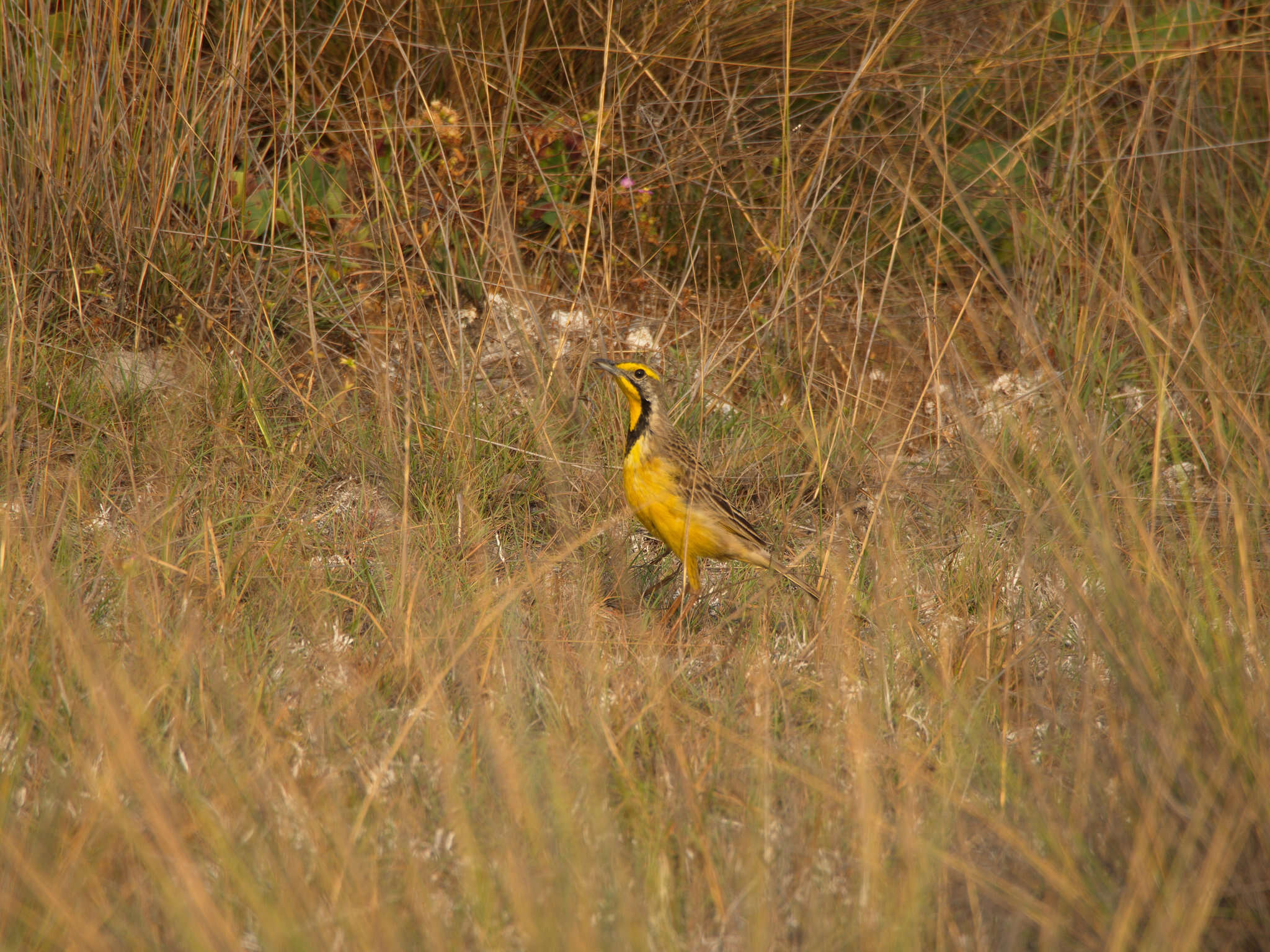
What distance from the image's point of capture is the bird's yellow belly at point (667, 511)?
152 inches

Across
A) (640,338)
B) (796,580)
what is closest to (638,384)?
(796,580)

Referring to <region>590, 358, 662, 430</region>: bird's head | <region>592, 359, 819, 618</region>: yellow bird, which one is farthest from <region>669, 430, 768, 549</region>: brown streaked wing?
<region>590, 358, 662, 430</region>: bird's head

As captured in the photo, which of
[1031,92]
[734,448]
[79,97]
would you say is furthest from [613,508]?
[1031,92]

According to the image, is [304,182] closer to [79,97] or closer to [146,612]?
[79,97]

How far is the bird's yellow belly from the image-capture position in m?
3.85

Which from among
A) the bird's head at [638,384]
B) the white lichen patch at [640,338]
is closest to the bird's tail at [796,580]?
the bird's head at [638,384]

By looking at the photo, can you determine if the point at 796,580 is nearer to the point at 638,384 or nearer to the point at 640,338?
the point at 638,384

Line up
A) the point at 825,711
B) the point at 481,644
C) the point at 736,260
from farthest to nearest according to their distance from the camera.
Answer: the point at 736,260
the point at 481,644
the point at 825,711

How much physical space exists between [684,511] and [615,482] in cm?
70

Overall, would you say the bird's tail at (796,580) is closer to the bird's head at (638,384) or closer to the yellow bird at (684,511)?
the yellow bird at (684,511)

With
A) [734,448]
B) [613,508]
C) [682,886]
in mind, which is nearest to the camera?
[682,886]

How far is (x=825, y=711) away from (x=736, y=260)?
3260mm

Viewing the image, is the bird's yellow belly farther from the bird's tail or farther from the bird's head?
the bird's head

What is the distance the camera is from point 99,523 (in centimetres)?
384
